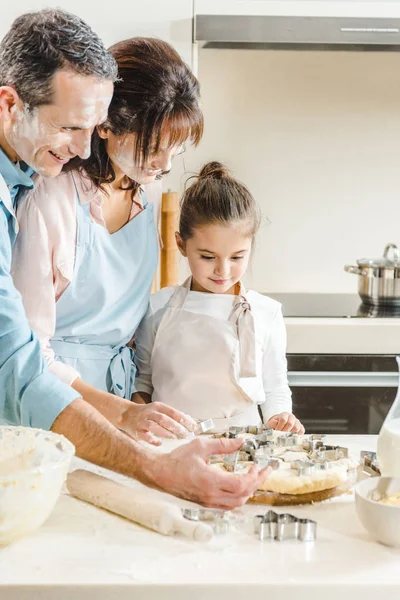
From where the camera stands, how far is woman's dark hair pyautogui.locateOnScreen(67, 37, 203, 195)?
1615 mm

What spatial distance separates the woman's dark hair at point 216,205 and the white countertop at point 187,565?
0.93 metres

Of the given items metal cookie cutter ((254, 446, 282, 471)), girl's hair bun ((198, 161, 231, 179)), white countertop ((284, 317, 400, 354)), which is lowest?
white countertop ((284, 317, 400, 354))

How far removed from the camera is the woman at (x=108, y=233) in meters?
1.60

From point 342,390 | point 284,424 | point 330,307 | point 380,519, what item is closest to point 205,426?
point 284,424

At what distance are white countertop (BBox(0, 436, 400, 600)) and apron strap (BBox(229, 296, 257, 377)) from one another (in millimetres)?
781

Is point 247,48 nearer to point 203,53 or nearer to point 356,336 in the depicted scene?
point 203,53

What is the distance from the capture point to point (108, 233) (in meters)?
1.80

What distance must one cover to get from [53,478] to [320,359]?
167 cm

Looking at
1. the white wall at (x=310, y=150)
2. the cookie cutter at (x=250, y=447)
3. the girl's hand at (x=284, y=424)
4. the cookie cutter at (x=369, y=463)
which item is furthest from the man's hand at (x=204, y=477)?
the white wall at (x=310, y=150)

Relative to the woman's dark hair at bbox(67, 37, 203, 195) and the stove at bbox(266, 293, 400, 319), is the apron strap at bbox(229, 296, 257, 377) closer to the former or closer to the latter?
the woman's dark hair at bbox(67, 37, 203, 195)

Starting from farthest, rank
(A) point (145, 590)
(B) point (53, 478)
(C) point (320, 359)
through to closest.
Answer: (C) point (320, 359), (B) point (53, 478), (A) point (145, 590)

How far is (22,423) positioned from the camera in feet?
4.17

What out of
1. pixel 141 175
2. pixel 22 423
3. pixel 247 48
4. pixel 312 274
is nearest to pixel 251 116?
pixel 247 48

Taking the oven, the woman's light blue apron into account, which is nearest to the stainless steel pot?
the oven
